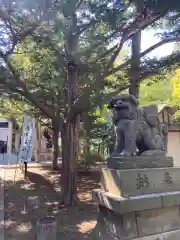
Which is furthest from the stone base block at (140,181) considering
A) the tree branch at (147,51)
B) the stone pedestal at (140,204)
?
the tree branch at (147,51)

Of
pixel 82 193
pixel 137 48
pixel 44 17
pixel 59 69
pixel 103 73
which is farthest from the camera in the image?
pixel 82 193

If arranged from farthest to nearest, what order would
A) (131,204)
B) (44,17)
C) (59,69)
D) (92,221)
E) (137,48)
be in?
(137,48), (59,69), (92,221), (44,17), (131,204)

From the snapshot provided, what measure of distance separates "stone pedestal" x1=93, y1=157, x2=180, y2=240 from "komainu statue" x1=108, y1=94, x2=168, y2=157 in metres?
0.30

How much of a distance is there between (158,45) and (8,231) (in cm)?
529

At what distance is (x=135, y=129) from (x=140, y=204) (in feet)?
3.39

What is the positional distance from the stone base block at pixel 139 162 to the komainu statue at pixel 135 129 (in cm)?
7

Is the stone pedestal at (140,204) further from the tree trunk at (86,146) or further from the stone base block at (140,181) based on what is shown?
the tree trunk at (86,146)

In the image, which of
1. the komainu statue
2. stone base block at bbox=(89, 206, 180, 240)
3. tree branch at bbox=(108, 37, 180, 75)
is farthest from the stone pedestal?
A: tree branch at bbox=(108, 37, 180, 75)

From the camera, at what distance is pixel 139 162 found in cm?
A: 360

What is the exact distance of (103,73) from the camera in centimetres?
563

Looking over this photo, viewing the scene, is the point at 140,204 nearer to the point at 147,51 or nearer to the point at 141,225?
the point at 141,225

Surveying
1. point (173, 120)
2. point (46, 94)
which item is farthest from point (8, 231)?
point (173, 120)

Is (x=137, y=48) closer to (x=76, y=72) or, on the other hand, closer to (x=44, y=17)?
(x=76, y=72)

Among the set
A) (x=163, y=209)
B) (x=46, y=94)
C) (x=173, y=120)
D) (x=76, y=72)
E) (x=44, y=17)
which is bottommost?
(x=163, y=209)
